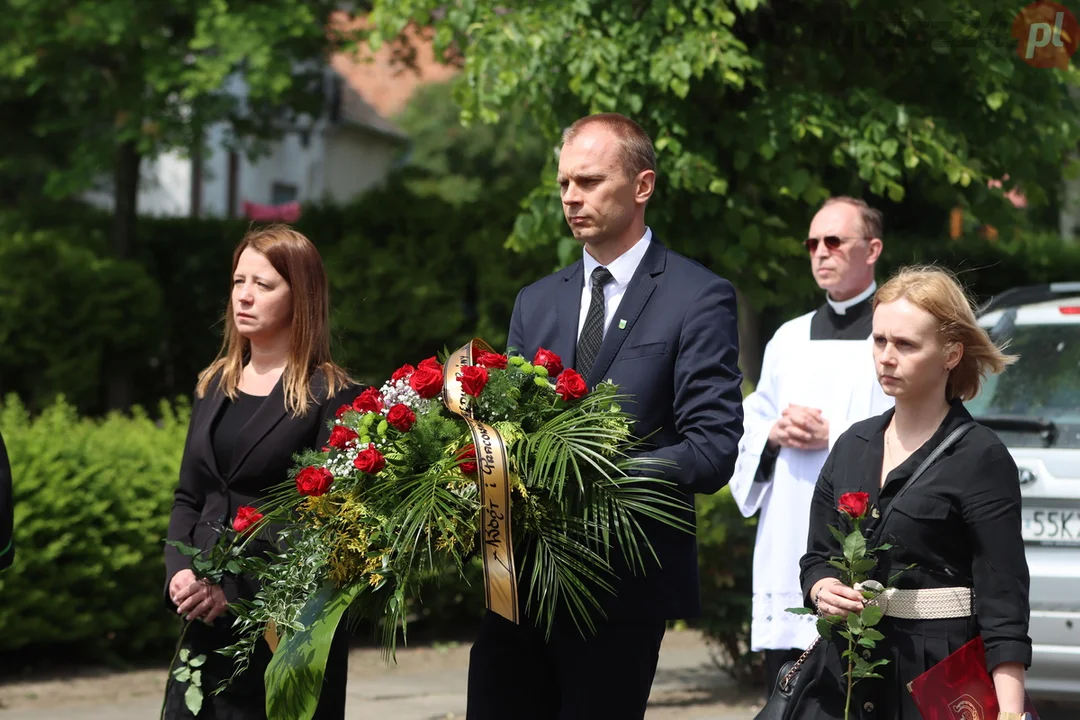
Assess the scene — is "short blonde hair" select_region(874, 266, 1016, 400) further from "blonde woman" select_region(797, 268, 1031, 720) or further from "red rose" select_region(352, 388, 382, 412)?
"red rose" select_region(352, 388, 382, 412)

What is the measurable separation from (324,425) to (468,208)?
8.74 metres

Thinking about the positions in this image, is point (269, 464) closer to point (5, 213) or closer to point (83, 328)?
point (83, 328)

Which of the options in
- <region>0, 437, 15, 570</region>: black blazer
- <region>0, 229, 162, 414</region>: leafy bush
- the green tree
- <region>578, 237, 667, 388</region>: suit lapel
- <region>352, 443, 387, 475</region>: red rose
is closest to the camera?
<region>352, 443, 387, 475</region>: red rose

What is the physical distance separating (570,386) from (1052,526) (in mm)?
3152

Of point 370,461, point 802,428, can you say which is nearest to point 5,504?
point 370,461

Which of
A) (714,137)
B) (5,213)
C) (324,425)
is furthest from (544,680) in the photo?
(5,213)

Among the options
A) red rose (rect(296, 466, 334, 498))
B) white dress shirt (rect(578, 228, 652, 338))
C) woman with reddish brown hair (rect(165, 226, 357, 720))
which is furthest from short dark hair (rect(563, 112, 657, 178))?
woman with reddish brown hair (rect(165, 226, 357, 720))

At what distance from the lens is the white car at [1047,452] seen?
221 inches

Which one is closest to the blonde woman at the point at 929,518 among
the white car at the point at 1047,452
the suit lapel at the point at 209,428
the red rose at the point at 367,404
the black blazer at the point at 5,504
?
the red rose at the point at 367,404

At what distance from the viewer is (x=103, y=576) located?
25.7ft

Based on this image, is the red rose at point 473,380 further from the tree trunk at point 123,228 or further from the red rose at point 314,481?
the tree trunk at point 123,228

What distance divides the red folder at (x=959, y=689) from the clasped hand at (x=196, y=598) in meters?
1.95

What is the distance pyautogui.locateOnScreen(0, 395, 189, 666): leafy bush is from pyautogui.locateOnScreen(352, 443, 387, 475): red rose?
4.78 m

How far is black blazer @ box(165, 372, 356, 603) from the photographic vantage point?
166 inches
